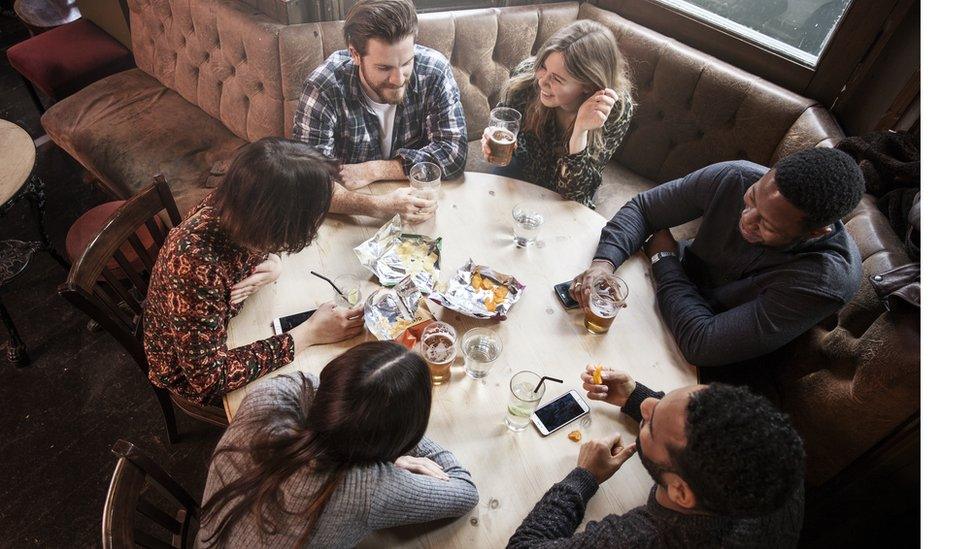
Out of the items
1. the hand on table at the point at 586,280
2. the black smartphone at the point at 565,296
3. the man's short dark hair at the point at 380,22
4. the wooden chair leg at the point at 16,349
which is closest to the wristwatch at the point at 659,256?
the hand on table at the point at 586,280

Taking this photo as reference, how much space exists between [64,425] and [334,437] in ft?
6.73

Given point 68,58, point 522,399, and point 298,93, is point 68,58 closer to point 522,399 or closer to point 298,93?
point 298,93

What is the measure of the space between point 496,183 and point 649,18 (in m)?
1.64

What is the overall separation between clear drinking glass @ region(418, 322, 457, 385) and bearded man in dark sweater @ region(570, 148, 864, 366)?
0.46 metres

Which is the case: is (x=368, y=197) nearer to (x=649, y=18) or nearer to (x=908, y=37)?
(x=649, y=18)

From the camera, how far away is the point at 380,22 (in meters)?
1.95

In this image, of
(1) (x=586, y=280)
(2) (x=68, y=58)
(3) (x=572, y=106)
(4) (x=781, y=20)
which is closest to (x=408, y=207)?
(1) (x=586, y=280)

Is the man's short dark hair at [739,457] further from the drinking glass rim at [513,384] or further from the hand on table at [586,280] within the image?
the hand on table at [586,280]

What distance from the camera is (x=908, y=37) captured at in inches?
89.0

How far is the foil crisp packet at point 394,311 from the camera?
1.58 meters

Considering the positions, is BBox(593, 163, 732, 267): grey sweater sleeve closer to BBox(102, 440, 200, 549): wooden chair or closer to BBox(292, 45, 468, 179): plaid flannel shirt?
BBox(292, 45, 468, 179): plaid flannel shirt

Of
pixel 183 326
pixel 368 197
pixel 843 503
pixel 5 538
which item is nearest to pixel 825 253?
pixel 843 503

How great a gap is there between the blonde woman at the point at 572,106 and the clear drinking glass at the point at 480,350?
0.84 meters
